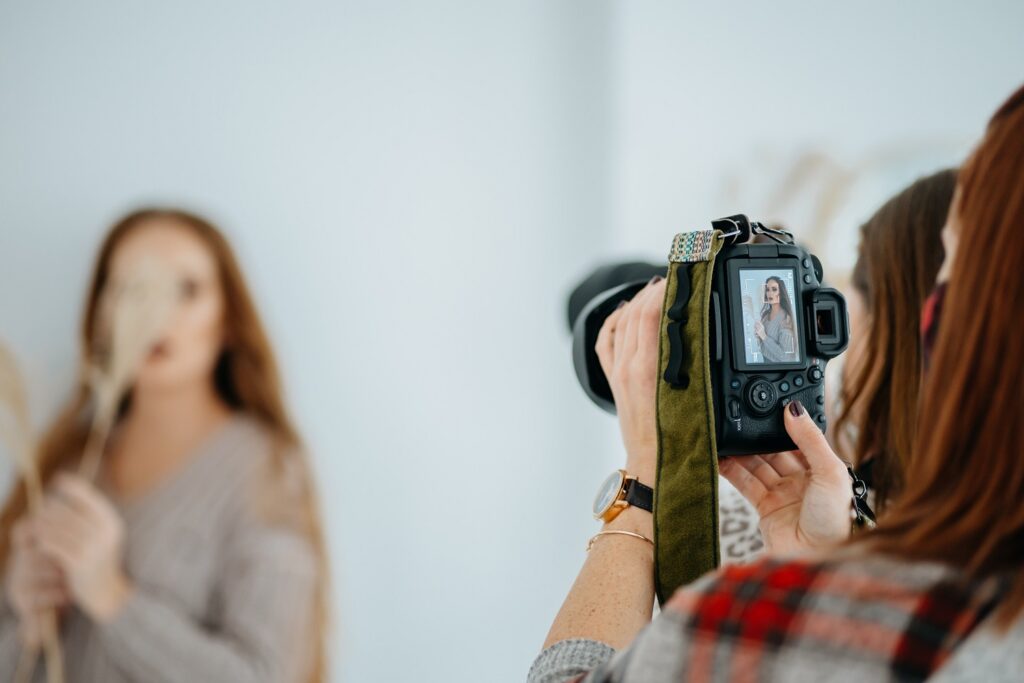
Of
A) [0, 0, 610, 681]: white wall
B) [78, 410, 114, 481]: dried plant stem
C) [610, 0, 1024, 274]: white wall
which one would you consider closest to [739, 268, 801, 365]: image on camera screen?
[0, 0, 610, 681]: white wall

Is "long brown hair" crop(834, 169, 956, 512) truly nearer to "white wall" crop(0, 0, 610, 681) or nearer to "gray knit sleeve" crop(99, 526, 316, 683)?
"white wall" crop(0, 0, 610, 681)

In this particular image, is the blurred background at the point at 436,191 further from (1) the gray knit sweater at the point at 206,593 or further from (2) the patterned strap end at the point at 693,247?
(2) the patterned strap end at the point at 693,247

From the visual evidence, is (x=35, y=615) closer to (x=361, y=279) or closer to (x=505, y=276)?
(x=361, y=279)

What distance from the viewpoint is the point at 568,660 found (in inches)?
22.8

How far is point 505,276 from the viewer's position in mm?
1152

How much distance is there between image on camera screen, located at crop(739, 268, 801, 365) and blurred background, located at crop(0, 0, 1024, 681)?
0.43 metres

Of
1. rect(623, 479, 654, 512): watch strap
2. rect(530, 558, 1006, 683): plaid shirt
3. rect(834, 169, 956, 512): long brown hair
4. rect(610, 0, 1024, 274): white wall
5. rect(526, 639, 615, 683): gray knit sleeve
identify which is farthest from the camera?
rect(610, 0, 1024, 274): white wall

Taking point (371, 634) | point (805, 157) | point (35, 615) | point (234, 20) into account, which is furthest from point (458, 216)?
point (805, 157)

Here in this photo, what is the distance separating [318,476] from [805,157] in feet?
3.74

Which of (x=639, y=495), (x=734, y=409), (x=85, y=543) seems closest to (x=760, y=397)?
(x=734, y=409)

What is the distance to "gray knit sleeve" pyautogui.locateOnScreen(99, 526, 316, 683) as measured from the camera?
73 centimetres

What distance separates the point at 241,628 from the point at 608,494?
0.36 metres

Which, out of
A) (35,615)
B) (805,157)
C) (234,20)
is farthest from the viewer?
(805,157)

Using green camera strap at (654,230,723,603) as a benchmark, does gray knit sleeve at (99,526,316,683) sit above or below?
below
